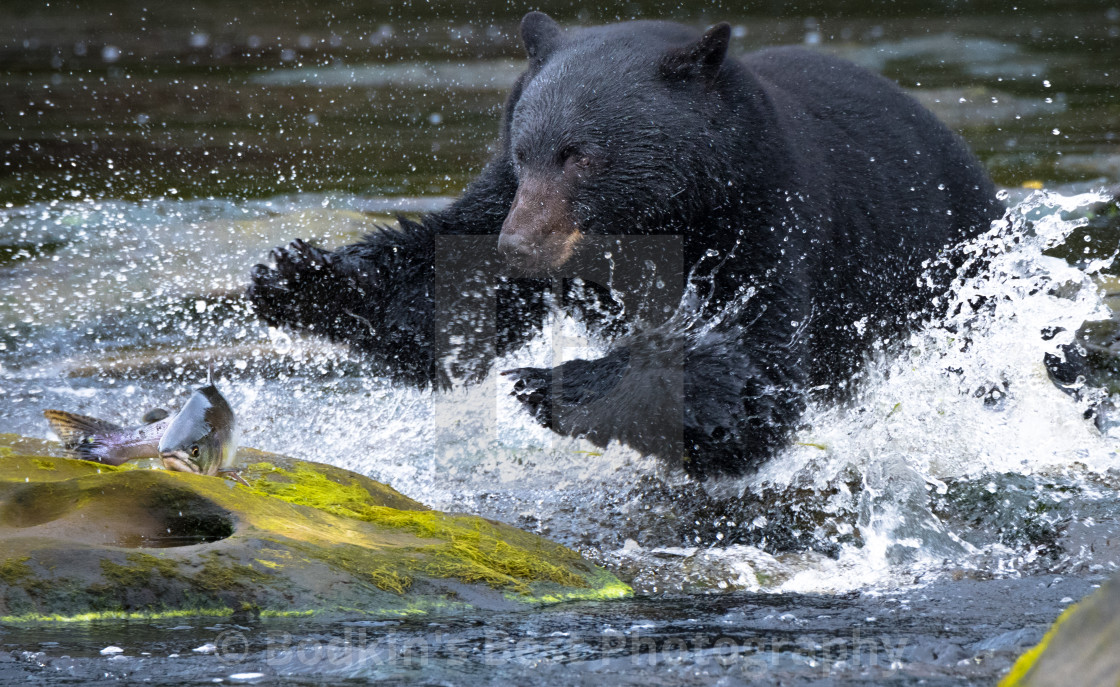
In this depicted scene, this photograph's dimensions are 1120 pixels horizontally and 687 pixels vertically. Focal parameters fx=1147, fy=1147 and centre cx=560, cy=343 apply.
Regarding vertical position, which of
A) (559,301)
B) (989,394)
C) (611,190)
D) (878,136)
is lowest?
(989,394)

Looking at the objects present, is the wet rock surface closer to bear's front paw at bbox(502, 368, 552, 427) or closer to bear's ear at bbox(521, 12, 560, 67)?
bear's front paw at bbox(502, 368, 552, 427)

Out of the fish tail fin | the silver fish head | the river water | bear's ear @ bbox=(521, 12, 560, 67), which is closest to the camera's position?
the river water

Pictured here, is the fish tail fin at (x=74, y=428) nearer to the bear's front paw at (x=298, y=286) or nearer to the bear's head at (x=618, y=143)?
the bear's front paw at (x=298, y=286)

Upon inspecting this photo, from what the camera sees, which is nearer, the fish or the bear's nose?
the fish

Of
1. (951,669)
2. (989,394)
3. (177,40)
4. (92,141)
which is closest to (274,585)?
(951,669)

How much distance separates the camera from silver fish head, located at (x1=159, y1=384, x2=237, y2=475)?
335 centimetres

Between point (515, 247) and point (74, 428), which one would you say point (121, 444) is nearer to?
point (74, 428)

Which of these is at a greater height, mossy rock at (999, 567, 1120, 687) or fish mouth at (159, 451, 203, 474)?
fish mouth at (159, 451, 203, 474)

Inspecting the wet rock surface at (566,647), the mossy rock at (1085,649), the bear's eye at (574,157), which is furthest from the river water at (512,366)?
the bear's eye at (574,157)

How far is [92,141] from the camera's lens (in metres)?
10.7

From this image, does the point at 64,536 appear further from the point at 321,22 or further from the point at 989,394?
the point at 321,22

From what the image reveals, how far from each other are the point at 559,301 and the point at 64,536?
223 cm

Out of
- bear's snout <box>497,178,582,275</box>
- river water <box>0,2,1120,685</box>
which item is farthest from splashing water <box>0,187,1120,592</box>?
bear's snout <box>497,178,582,275</box>

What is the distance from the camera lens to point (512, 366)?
494cm
